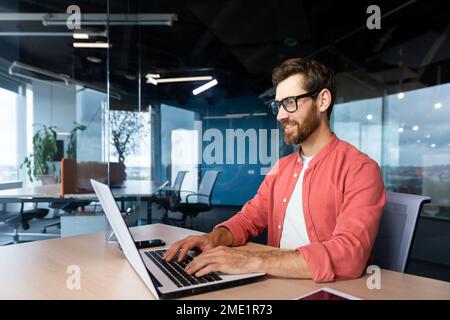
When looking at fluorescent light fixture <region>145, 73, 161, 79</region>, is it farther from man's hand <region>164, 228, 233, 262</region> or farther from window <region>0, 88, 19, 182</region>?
man's hand <region>164, 228, 233, 262</region>

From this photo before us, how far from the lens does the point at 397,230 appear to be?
1218 millimetres

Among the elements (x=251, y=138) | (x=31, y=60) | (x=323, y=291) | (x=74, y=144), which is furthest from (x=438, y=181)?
(x=31, y=60)

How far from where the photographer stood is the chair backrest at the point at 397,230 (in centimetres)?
117

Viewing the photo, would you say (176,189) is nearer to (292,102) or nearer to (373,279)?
(292,102)

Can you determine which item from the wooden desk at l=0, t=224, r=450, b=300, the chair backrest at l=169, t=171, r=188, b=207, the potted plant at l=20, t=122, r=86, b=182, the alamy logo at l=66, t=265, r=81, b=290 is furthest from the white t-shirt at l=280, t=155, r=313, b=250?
the potted plant at l=20, t=122, r=86, b=182

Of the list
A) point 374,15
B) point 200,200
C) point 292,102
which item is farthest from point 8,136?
point 292,102

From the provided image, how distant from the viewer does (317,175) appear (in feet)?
4.22

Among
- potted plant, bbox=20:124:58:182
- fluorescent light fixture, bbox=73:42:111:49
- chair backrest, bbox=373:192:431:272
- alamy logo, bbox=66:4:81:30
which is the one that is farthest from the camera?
potted plant, bbox=20:124:58:182

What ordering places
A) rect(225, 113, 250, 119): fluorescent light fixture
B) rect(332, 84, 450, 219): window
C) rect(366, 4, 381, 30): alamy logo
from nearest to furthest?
rect(366, 4, 381, 30): alamy logo
rect(332, 84, 450, 219): window
rect(225, 113, 250, 119): fluorescent light fixture

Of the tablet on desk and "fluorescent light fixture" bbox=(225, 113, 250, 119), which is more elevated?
"fluorescent light fixture" bbox=(225, 113, 250, 119)

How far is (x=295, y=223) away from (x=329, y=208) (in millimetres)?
170

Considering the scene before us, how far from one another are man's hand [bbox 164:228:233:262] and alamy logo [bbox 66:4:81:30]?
400 centimetres

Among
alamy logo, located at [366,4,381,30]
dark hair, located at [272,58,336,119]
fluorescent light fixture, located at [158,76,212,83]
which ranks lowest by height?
dark hair, located at [272,58,336,119]

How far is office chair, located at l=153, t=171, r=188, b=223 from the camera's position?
471 centimetres
